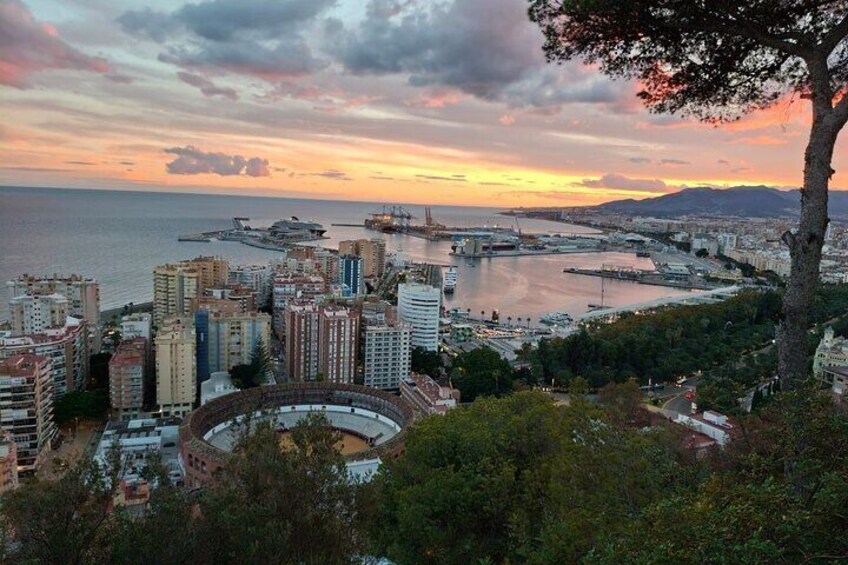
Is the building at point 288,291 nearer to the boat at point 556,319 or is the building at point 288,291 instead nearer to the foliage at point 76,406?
the foliage at point 76,406

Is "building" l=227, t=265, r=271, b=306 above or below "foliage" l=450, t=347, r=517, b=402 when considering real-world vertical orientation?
above

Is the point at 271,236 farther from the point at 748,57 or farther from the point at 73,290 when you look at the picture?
the point at 748,57

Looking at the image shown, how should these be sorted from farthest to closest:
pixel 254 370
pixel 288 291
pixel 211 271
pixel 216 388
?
1. pixel 211 271
2. pixel 288 291
3. pixel 254 370
4. pixel 216 388

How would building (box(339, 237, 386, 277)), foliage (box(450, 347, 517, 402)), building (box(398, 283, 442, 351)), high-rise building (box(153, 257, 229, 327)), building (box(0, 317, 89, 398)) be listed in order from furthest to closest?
building (box(339, 237, 386, 277)), high-rise building (box(153, 257, 229, 327)), building (box(398, 283, 442, 351)), foliage (box(450, 347, 517, 402)), building (box(0, 317, 89, 398))

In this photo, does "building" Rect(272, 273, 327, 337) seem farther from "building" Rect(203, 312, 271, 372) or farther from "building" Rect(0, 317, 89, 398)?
"building" Rect(0, 317, 89, 398)

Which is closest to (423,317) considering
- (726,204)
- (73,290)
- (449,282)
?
(73,290)

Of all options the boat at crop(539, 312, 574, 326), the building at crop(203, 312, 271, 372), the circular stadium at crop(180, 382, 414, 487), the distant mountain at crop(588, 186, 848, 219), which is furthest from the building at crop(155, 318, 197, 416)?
the distant mountain at crop(588, 186, 848, 219)

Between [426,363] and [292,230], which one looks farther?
[292,230]

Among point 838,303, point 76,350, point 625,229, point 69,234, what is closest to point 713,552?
point 76,350
